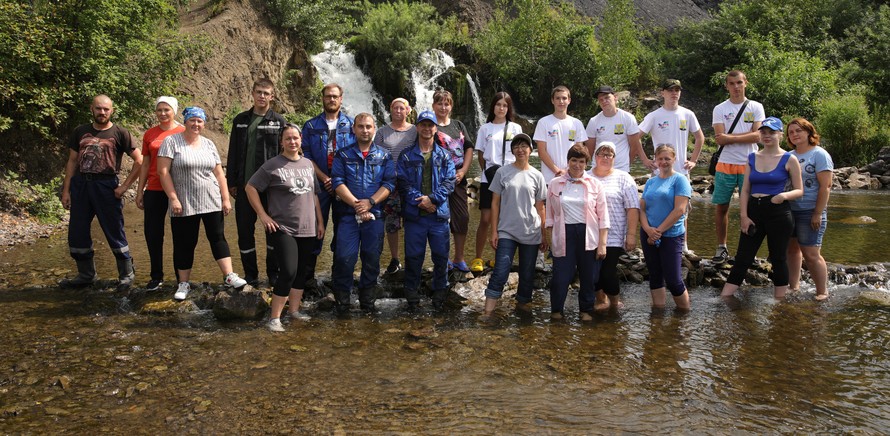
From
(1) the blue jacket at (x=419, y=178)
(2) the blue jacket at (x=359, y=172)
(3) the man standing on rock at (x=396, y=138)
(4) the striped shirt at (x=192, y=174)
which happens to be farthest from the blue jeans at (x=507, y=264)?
(4) the striped shirt at (x=192, y=174)

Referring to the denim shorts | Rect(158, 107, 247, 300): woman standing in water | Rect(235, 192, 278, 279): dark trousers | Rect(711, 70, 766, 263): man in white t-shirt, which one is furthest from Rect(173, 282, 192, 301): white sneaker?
the denim shorts

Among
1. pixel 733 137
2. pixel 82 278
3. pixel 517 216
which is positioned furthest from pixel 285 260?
pixel 733 137

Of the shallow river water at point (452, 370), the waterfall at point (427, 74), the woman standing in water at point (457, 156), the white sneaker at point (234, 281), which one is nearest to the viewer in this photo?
the shallow river water at point (452, 370)

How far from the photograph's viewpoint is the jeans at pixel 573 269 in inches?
230

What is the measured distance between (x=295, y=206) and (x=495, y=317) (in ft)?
6.99

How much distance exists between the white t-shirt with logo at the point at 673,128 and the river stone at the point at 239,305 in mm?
4695

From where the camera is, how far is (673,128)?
7.31 meters

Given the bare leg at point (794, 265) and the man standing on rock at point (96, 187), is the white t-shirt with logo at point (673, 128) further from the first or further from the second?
the man standing on rock at point (96, 187)

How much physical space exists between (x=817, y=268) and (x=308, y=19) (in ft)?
68.8

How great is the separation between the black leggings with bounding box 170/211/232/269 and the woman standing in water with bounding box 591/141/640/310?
3.73 meters

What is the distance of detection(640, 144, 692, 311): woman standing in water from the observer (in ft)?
19.2

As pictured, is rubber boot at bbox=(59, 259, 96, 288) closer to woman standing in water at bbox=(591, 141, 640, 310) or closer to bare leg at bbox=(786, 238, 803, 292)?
woman standing in water at bbox=(591, 141, 640, 310)

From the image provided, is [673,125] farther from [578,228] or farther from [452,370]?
[452,370]

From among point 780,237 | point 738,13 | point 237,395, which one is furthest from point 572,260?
point 738,13
